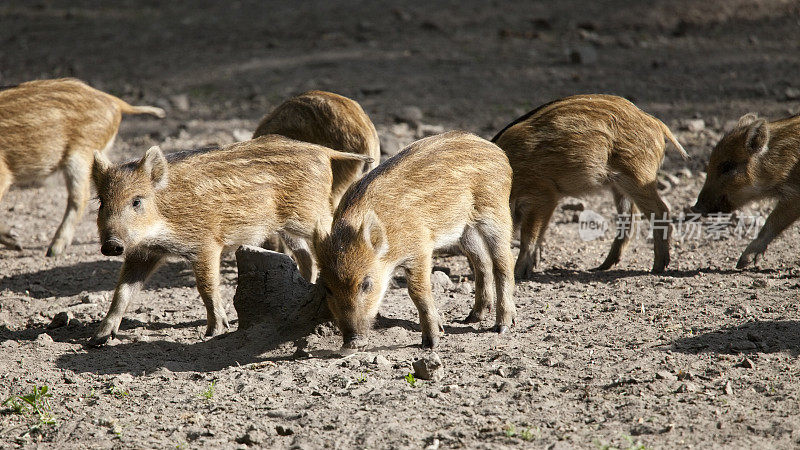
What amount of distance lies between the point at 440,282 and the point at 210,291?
161 centimetres

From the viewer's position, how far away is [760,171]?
684cm

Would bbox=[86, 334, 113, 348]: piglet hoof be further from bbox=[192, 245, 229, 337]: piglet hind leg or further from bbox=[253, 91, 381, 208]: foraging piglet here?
bbox=[253, 91, 381, 208]: foraging piglet

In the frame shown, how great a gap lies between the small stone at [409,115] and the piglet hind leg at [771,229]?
3.89 meters

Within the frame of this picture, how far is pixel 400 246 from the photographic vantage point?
16.4 ft

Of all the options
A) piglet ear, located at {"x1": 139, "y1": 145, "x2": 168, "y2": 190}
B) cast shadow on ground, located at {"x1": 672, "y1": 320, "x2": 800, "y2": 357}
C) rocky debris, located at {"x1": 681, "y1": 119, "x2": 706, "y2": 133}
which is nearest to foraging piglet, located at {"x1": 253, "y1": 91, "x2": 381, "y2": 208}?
piglet ear, located at {"x1": 139, "y1": 145, "x2": 168, "y2": 190}

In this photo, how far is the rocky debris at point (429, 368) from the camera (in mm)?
4570

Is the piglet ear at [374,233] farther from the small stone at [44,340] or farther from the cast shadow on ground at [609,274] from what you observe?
the small stone at [44,340]

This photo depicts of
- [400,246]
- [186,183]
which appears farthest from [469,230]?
[186,183]

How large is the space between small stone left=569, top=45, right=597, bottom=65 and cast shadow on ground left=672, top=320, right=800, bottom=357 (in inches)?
276

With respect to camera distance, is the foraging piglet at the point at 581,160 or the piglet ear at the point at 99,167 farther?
the foraging piglet at the point at 581,160

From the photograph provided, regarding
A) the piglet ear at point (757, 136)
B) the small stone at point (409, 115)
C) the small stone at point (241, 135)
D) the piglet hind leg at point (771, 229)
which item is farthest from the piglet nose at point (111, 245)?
the small stone at point (409, 115)

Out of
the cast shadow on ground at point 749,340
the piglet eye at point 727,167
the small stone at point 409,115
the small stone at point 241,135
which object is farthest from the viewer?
the small stone at point 409,115

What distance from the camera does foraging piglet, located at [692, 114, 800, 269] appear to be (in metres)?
6.74

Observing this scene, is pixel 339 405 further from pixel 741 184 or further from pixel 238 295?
pixel 741 184
